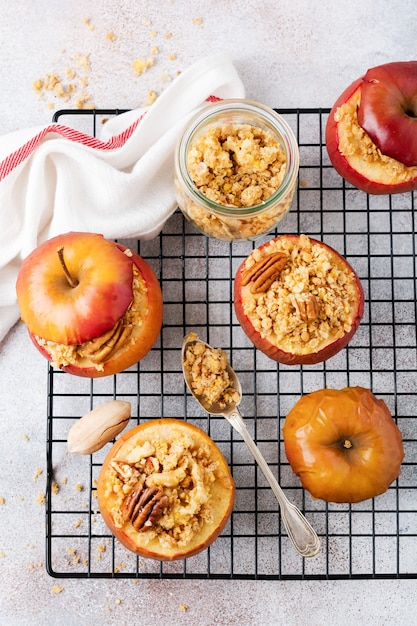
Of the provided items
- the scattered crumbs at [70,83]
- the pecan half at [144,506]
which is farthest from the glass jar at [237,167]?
the pecan half at [144,506]

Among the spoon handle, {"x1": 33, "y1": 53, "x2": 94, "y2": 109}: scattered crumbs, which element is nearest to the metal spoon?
the spoon handle

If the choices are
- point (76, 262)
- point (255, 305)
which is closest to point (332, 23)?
point (255, 305)

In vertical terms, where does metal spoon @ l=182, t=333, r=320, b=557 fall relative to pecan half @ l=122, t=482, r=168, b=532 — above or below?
below

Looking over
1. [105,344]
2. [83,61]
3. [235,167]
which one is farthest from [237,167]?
[83,61]

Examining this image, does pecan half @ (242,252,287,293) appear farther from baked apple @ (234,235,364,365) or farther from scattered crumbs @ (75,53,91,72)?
scattered crumbs @ (75,53,91,72)

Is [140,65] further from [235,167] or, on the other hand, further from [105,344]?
[105,344]

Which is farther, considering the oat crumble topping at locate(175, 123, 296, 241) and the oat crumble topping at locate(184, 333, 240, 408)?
the oat crumble topping at locate(184, 333, 240, 408)
